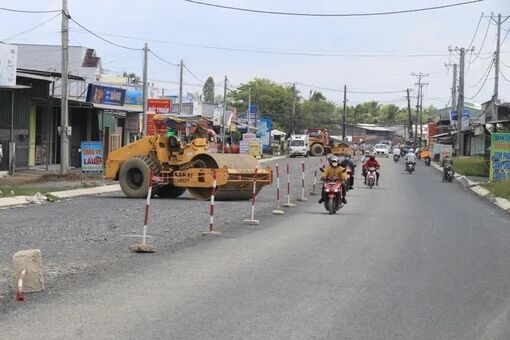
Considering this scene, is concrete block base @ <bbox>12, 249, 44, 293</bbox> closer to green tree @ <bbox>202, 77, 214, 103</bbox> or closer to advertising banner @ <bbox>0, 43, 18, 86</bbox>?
advertising banner @ <bbox>0, 43, 18, 86</bbox>

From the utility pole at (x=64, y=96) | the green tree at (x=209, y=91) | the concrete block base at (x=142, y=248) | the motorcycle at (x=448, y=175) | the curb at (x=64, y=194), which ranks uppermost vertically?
the green tree at (x=209, y=91)

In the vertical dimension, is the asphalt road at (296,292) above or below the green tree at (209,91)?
below

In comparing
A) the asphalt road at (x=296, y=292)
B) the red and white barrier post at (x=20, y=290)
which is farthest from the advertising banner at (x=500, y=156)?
the red and white barrier post at (x=20, y=290)

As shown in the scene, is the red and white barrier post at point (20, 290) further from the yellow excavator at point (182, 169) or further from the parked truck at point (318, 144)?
the parked truck at point (318, 144)

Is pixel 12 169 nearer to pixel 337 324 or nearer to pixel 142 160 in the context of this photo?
pixel 142 160

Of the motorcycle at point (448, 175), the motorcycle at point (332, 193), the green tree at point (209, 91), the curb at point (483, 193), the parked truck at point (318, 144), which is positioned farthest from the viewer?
the green tree at point (209, 91)

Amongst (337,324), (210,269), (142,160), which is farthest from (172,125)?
(337,324)

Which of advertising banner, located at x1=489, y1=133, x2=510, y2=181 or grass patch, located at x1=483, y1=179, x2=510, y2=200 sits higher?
advertising banner, located at x1=489, y1=133, x2=510, y2=181

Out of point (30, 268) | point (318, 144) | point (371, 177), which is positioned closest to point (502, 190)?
point (371, 177)

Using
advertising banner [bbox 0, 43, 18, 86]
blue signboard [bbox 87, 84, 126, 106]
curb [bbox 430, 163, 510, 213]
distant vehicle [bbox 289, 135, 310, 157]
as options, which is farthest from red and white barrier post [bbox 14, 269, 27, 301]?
distant vehicle [bbox 289, 135, 310, 157]

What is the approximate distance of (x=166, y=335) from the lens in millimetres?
6660

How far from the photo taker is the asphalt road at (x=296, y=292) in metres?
6.96

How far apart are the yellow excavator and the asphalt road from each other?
318 inches

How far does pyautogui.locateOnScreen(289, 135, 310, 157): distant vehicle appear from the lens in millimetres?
79000
